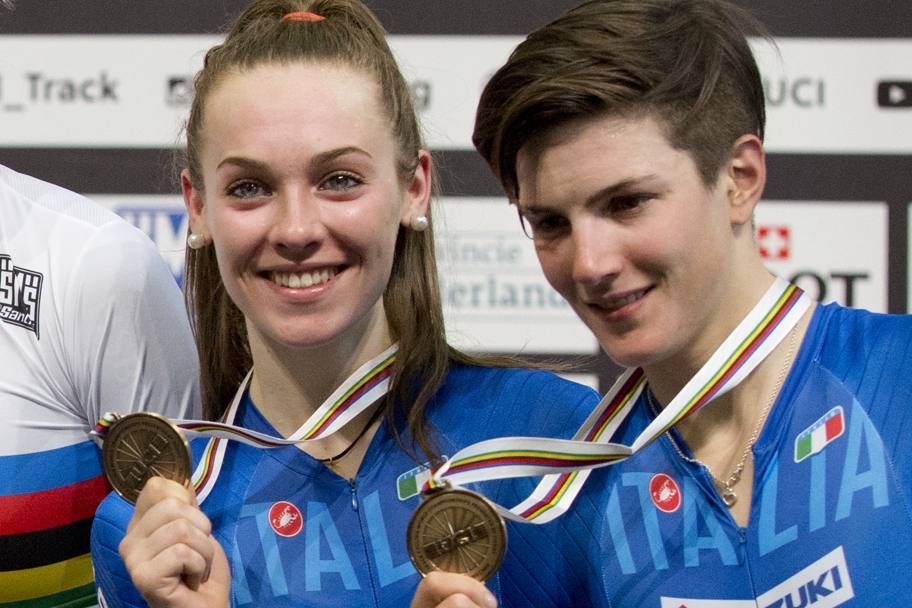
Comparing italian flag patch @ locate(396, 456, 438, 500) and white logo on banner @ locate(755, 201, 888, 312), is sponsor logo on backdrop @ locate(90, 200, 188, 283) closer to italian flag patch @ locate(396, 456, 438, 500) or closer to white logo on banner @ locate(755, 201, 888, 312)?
white logo on banner @ locate(755, 201, 888, 312)

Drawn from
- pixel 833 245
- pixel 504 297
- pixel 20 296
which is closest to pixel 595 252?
pixel 20 296

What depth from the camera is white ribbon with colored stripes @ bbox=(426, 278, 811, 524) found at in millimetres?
1639

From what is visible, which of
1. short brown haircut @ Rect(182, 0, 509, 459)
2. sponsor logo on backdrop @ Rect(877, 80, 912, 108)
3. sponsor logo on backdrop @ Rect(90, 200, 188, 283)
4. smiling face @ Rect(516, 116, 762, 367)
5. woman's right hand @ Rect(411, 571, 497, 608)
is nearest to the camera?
woman's right hand @ Rect(411, 571, 497, 608)

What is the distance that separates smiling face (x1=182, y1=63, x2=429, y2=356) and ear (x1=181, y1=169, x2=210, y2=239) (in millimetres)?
65

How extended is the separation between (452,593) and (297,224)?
21.0 inches

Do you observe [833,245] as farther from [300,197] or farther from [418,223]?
[300,197]

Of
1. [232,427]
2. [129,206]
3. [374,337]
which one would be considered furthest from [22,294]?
[129,206]

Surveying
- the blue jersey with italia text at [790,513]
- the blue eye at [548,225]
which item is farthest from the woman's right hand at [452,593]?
the blue eye at [548,225]

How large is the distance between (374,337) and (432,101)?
4.26 feet

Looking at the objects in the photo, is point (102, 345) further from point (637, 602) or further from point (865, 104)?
point (865, 104)

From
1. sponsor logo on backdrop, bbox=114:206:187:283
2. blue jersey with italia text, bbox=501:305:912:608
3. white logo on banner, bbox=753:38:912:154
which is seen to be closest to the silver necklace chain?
blue jersey with italia text, bbox=501:305:912:608

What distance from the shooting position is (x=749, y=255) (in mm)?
1723

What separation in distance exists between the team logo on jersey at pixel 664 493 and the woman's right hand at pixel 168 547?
1.84ft

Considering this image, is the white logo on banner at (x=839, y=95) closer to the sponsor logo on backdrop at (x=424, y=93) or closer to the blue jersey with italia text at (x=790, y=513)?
the sponsor logo on backdrop at (x=424, y=93)
